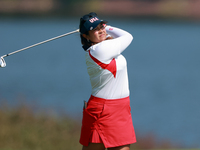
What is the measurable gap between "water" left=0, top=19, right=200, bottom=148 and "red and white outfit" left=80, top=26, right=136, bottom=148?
5.05 metres

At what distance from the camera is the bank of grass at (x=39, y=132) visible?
630cm

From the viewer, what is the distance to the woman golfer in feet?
8.75

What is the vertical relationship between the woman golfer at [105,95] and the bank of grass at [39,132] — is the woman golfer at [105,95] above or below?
above

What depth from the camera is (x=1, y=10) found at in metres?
19.6

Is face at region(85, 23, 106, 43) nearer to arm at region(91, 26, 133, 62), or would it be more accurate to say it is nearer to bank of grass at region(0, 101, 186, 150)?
arm at region(91, 26, 133, 62)

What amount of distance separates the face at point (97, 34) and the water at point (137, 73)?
495 centimetres

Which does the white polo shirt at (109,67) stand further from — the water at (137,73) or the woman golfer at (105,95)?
the water at (137,73)

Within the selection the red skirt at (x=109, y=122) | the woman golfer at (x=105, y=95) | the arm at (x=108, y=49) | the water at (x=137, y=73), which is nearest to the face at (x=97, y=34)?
the woman golfer at (x=105, y=95)

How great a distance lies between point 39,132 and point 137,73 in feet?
26.5

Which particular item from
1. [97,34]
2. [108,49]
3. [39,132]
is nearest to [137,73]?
[39,132]

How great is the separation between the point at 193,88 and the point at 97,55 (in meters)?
10.8

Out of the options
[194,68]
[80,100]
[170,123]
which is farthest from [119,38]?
[194,68]

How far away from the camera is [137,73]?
14.2 meters

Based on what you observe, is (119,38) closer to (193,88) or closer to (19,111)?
(19,111)
